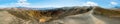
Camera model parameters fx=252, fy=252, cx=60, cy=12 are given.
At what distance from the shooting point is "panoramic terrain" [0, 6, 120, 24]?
1572mm

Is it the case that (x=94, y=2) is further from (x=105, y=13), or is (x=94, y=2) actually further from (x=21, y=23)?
(x=21, y=23)

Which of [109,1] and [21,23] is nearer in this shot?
[21,23]

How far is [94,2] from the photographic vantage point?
1629mm

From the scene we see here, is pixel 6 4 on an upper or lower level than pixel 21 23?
upper

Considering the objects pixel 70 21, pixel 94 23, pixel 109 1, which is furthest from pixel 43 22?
pixel 109 1

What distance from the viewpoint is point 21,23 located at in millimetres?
1543

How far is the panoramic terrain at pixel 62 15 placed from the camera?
5.16ft

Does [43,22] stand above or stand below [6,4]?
below

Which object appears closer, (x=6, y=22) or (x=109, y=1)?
(x=6, y=22)

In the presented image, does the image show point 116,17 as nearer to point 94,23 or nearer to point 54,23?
point 94,23

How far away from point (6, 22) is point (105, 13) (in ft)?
2.07

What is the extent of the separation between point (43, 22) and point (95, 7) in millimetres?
348

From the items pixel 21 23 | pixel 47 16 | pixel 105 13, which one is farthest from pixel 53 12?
pixel 105 13

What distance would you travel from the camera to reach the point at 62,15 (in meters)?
1.62
